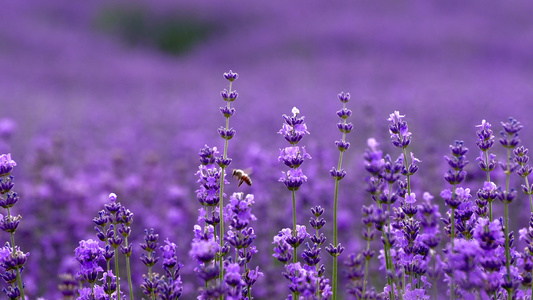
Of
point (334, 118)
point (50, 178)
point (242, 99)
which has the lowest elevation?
point (50, 178)

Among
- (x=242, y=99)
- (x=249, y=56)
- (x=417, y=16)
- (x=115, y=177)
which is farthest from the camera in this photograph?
(x=417, y=16)

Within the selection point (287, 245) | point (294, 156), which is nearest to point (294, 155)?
point (294, 156)

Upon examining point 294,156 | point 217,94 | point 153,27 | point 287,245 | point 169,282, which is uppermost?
point 153,27

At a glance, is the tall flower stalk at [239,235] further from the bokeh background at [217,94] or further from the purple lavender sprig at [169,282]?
the bokeh background at [217,94]

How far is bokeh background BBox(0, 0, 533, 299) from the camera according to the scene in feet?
13.5

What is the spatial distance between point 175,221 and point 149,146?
314 centimetres

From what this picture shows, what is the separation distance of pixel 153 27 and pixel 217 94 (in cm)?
930

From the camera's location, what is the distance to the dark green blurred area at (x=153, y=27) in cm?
1952

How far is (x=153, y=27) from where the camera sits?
782 inches

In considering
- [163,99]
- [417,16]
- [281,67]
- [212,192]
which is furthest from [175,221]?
[417,16]

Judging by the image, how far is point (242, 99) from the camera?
34.6ft

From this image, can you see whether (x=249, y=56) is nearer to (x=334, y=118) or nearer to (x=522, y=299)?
(x=334, y=118)

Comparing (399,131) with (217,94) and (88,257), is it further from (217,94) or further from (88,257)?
(217,94)

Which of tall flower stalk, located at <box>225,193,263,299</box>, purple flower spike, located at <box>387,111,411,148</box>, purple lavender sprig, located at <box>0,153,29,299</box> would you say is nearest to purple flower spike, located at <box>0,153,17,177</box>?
purple lavender sprig, located at <box>0,153,29,299</box>
